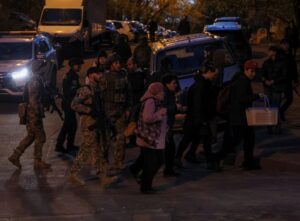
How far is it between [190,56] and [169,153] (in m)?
4.98

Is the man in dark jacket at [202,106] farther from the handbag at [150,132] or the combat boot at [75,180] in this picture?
the combat boot at [75,180]

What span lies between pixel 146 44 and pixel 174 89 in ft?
29.0

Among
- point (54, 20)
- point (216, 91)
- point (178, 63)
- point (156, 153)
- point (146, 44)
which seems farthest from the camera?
point (54, 20)

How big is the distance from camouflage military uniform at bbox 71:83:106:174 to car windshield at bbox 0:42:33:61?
11709mm

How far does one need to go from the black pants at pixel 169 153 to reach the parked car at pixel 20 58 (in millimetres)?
8720

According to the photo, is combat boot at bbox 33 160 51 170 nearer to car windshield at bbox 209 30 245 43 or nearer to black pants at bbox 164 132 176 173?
black pants at bbox 164 132 176 173

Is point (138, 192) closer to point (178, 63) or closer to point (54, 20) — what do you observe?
point (178, 63)

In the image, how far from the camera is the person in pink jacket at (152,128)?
32.1ft

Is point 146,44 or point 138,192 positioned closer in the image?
point 138,192

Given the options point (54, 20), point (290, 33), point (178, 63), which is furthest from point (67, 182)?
point (54, 20)

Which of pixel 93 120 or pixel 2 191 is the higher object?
pixel 93 120

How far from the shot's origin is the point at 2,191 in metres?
10.5

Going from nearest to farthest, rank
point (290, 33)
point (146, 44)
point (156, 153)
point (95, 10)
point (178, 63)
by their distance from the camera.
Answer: point (156, 153) < point (178, 63) < point (146, 44) < point (290, 33) < point (95, 10)

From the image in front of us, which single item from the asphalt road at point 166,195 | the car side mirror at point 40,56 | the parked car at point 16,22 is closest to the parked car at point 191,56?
the asphalt road at point 166,195
